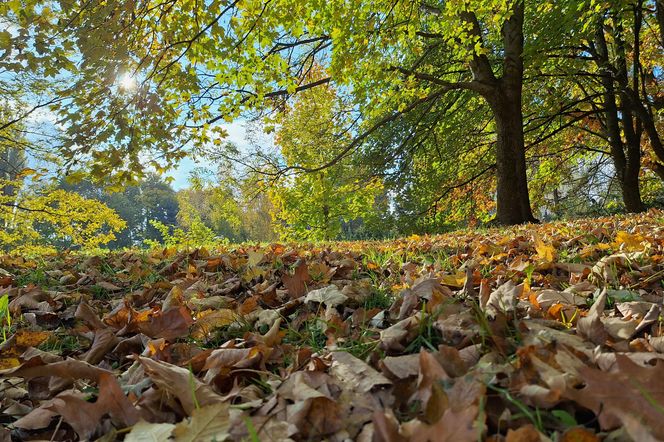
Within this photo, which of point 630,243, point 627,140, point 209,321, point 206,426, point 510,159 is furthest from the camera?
point 627,140

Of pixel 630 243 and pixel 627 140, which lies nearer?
pixel 630 243

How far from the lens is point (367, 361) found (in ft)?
3.64

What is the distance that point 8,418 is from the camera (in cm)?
113

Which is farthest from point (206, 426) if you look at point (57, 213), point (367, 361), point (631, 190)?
point (631, 190)

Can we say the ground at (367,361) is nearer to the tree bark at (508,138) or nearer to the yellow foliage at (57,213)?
the tree bark at (508,138)

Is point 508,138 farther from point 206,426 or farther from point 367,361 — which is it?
point 206,426

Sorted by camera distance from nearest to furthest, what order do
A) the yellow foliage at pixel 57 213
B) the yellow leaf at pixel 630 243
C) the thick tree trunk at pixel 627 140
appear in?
the yellow leaf at pixel 630 243, the yellow foliage at pixel 57 213, the thick tree trunk at pixel 627 140

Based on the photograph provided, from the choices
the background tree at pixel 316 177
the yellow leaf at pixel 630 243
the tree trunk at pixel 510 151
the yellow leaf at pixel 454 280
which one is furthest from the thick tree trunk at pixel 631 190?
the yellow leaf at pixel 454 280

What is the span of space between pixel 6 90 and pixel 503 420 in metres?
10.9

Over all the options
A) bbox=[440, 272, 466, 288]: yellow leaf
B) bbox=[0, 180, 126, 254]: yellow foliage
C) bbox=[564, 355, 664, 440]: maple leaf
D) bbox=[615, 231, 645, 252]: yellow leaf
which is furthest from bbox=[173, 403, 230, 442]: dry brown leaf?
bbox=[0, 180, 126, 254]: yellow foliage

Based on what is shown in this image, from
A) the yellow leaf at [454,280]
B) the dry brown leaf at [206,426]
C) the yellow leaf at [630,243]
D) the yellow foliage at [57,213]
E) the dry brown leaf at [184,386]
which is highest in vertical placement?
the yellow foliage at [57,213]

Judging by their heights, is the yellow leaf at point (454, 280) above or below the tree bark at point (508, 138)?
below

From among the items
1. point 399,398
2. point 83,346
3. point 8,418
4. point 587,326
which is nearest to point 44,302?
point 83,346

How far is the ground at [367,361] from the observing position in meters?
0.76
